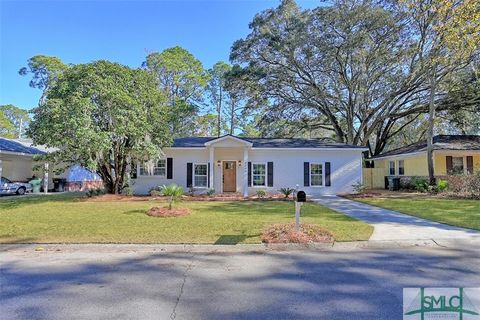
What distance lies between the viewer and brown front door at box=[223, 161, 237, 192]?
21.1 meters

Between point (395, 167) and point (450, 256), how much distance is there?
23.1m

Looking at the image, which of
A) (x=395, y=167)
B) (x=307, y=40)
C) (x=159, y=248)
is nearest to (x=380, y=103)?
(x=395, y=167)

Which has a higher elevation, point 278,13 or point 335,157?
point 278,13

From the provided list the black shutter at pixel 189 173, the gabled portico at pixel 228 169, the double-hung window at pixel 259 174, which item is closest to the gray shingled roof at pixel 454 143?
the double-hung window at pixel 259 174

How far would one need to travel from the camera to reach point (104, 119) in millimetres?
15781

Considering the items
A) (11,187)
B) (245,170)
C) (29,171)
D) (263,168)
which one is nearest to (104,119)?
(245,170)

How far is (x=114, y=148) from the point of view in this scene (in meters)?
17.0

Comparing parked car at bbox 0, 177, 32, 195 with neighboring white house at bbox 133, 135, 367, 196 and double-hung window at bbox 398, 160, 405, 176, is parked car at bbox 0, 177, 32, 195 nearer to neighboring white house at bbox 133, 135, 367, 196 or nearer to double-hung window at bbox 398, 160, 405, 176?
neighboring white house at bbox 133, 135, 367, 196

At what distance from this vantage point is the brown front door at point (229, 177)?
2114cm

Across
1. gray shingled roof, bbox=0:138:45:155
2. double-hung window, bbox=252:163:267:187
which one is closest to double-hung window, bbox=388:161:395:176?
double-hung window, bbox=252:163:267:187

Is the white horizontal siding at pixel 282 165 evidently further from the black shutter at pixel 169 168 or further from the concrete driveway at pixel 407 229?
the concrete driveway at pixel 407 229

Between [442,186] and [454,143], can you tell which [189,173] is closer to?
[442,186]

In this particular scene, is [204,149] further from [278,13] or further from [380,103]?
[380,103]

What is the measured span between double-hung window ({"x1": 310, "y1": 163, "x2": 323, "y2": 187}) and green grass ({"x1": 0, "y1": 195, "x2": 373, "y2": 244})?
8.28 meters
